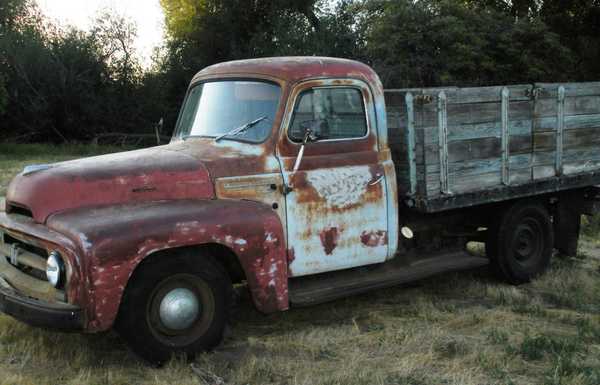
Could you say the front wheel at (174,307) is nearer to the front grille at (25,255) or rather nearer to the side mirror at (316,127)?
the front grille at (25,255)

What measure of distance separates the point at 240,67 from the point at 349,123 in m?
0.96

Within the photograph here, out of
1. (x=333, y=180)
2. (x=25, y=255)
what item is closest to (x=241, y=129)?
(x=333, y=180)

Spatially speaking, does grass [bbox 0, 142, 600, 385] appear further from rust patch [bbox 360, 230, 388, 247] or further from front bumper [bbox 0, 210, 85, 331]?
rust patch [bbox 360, 230, 388, 247]

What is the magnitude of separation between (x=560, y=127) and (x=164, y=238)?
13.8 feet

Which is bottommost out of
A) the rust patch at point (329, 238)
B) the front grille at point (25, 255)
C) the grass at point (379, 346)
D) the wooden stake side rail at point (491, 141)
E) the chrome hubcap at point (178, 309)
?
the grass at point (379, 346)

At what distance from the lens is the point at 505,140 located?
6.20 meters

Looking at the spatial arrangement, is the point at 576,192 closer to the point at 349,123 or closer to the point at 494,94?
the point at 494,94

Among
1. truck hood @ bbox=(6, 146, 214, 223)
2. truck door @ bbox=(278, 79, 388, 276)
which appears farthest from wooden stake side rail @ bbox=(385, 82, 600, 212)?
truck hood @ bbox=(6, 146, 214, 223)

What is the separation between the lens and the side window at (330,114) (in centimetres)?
510

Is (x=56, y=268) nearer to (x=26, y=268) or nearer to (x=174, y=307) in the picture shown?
(x=26, y=268)

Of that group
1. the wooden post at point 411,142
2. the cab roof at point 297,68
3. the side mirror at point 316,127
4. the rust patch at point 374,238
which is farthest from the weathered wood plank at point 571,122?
the side mirror at point 316,127

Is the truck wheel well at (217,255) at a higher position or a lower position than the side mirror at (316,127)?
lower

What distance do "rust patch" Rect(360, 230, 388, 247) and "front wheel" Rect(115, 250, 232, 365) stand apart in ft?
4.00

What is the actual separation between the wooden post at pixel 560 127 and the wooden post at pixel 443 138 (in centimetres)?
151
